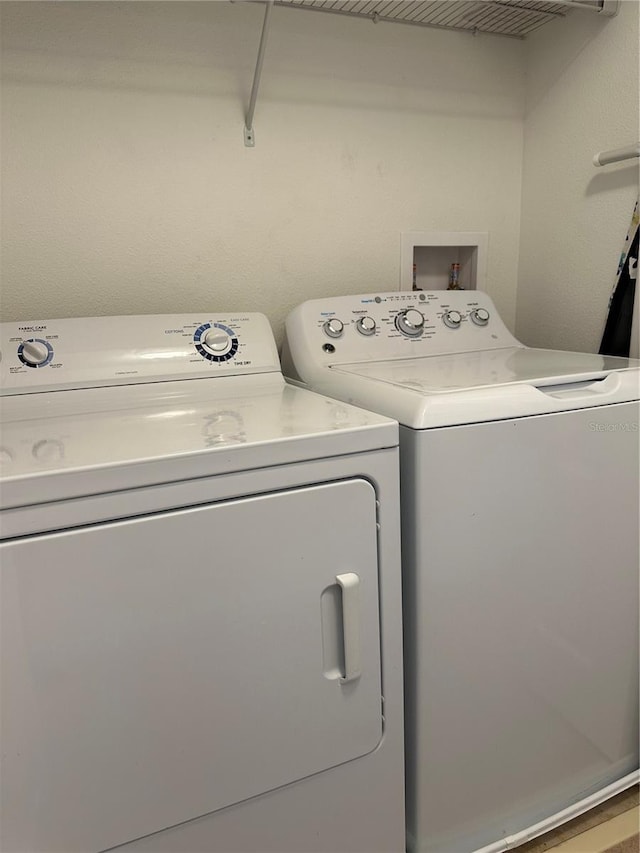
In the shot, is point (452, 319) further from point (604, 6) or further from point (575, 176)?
point (604, 6)

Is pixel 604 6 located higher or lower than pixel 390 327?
higher

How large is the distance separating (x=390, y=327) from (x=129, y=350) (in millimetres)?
603

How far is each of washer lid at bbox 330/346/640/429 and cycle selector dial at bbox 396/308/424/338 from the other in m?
0.12

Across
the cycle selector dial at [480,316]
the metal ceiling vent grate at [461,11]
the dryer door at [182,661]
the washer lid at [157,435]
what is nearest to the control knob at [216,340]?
the washer lid at [157,435]

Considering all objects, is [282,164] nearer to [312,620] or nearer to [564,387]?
[564,387]

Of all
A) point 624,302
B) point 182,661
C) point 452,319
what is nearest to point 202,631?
point 182,661

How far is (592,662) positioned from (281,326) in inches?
40.5

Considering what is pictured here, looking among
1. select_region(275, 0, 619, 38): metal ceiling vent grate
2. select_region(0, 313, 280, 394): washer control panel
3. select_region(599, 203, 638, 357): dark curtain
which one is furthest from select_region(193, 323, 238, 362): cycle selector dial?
select_region(599, 203, 638, 357): dark curtain

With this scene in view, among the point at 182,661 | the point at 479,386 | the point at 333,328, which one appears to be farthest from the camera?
the point at 333,328

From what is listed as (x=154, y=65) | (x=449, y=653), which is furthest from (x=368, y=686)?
(x=154, y=65)

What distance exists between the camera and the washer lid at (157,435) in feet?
2.59

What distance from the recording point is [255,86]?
142cm

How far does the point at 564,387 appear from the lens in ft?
3.75

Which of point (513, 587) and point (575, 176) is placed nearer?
point (513, 587)
